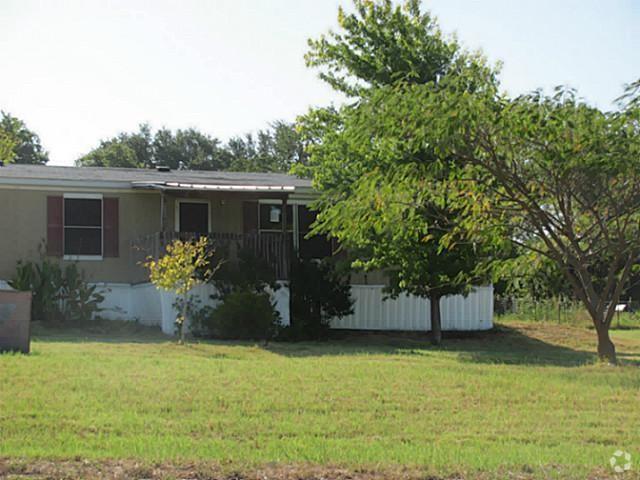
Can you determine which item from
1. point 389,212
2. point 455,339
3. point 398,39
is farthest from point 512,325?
point 389,212

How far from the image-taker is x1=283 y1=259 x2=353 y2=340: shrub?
799 inches

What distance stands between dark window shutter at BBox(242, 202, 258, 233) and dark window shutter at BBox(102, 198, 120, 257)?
3099 mm

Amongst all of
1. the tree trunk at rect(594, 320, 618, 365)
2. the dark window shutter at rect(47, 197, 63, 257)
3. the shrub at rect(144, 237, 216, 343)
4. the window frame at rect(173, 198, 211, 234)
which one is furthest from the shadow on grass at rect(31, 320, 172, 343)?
the tree trunk at rect(594, 320, 618, 365)

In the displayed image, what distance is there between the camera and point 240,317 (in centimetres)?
1827

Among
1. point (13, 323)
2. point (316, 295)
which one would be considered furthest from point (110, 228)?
point (13, 323)

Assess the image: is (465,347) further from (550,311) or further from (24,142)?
(24,142)

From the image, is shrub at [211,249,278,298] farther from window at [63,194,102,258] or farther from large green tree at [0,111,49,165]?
large green tree at [0,111,49,165]

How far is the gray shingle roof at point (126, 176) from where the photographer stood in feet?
67.6

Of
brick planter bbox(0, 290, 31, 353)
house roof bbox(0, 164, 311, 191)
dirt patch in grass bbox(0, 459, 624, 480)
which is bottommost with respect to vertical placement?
dirt patch in grass bbox(0, 459, 624, 480)

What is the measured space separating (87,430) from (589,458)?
15.1 feet

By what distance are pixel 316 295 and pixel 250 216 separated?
10.1ft

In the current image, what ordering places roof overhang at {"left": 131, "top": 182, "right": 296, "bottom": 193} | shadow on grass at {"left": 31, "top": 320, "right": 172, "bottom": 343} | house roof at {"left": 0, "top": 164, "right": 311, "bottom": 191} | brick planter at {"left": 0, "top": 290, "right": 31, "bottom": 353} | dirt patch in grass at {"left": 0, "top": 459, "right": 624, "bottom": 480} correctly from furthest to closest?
house roof at {"left": 0, "top": 164, "right": 311, "bottom": 191}, roof overhang at {"left": 131, "top": 182, "right": 296, "bottom": 193}, shadow on grass at {"left": 31, "top": 320, "right": 172, "bottom": 343}, brick planter at {"left": 0, "top": 290, "right": 31, "bottom": 353}, dirt patch in grass at {"left": 0, "top": 459, "right": 624, "bottom": 480}

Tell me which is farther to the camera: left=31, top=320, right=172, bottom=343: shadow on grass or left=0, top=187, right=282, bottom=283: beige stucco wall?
left=0, top=187, right=282, bottom=283: beige stucco wall

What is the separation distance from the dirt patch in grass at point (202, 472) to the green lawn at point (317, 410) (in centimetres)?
10
